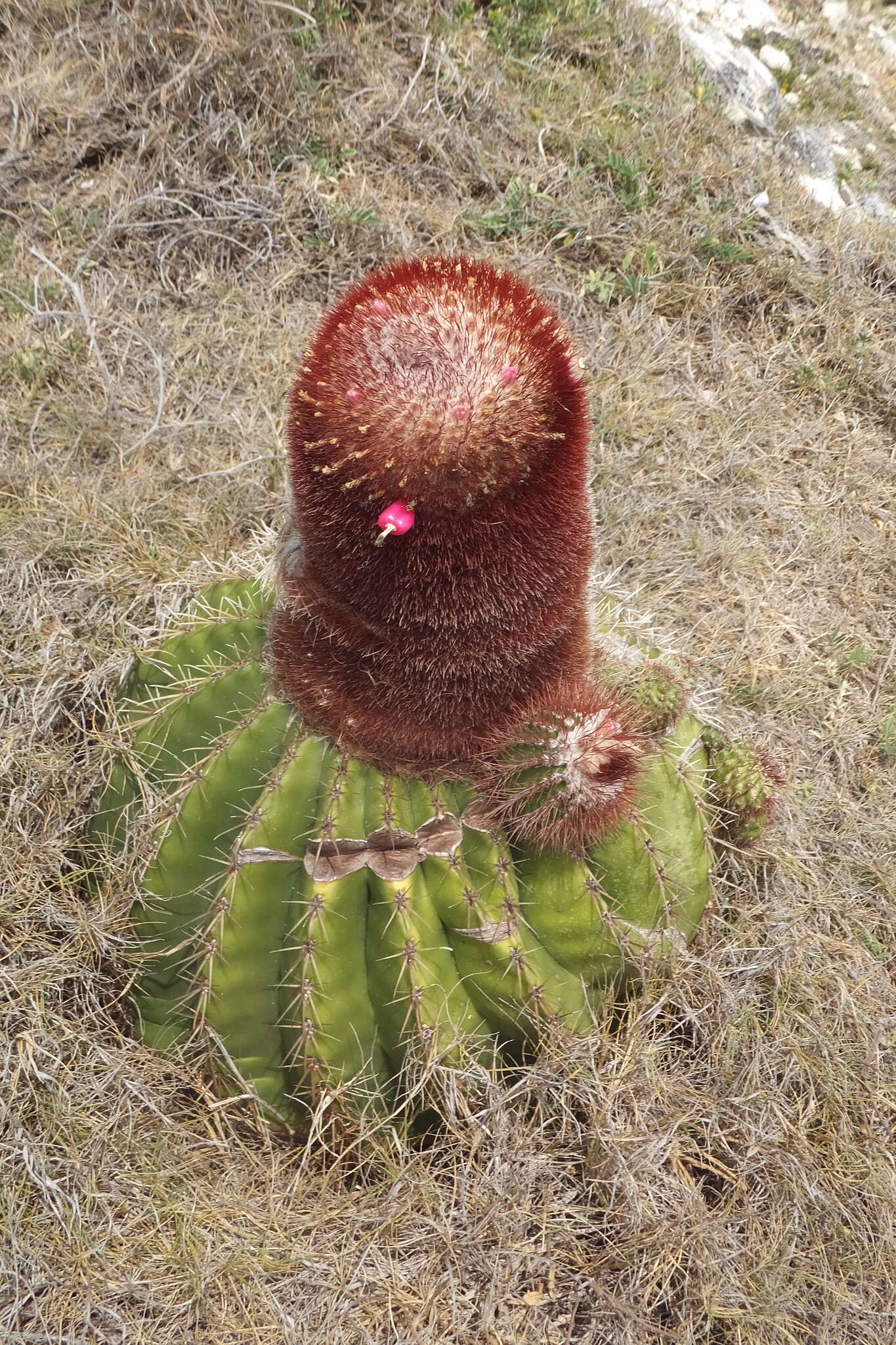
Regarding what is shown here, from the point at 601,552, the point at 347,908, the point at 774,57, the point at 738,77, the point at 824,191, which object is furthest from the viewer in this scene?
the point at 774,57

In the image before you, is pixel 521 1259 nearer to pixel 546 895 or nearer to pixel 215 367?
pixel 546 895

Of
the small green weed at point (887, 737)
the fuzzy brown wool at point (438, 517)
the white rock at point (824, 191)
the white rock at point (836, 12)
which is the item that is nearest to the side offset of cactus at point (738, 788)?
the fuzzy brown wool at point (438, 517)

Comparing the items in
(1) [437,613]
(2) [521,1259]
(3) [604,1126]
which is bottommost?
(2) [521,1259]

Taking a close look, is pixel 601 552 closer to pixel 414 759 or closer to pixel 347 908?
pixel 414 759

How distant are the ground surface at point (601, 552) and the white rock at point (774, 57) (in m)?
0.19

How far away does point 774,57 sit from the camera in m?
4.10

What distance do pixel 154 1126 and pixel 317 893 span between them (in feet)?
2.02

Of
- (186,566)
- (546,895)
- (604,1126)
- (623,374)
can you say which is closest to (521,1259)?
(604,1126)

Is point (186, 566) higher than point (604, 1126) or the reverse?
the reverse

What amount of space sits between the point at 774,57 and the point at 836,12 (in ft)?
2.99

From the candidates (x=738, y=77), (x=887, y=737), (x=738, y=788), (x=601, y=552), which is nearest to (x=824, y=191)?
(x=738, y=77)

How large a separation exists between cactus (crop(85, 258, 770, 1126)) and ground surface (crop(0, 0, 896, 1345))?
0.19m

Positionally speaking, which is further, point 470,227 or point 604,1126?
point 470,227

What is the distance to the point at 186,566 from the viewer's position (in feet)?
8.20
